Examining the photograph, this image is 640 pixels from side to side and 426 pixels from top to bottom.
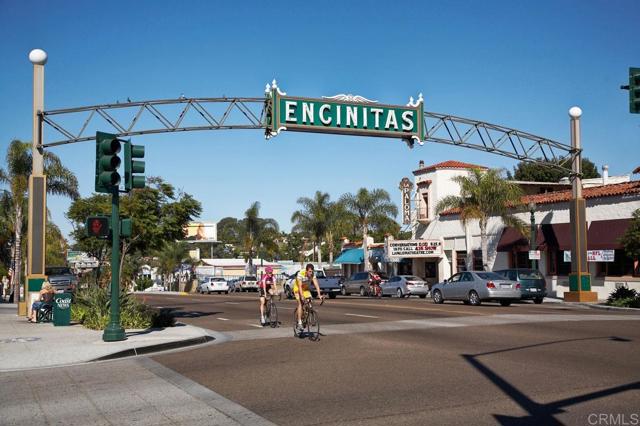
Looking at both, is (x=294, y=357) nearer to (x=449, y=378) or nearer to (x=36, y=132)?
(x=449, y=378)

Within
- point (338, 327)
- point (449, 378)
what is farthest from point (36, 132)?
point (449, 378)

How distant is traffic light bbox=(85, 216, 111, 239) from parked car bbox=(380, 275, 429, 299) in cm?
2789

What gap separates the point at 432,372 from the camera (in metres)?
10.6

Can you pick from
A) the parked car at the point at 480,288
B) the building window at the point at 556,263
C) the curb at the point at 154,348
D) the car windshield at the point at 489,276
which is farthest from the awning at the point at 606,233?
the curb at the point at 154,348

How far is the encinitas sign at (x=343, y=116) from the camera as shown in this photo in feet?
83.6

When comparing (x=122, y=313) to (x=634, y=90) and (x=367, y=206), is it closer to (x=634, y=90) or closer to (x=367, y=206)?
(x=634, y=90)

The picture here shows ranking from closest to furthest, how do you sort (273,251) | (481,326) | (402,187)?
1. (481,326)
2. (402,187)
3. (273,251)

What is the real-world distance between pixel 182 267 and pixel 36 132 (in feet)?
205

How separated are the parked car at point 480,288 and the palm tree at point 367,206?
23501 millimetres

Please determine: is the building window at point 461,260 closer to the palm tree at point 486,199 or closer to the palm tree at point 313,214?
the palm tree at point 486,199

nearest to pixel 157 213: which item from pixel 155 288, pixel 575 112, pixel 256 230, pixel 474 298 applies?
pixel 474 298

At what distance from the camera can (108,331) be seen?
1532cm

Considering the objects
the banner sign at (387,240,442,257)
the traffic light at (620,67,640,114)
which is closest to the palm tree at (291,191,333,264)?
the banner sign at (387,240,442,257)

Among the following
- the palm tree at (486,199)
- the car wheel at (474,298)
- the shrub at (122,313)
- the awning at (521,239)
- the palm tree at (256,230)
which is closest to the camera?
the shrub at (122,313)
